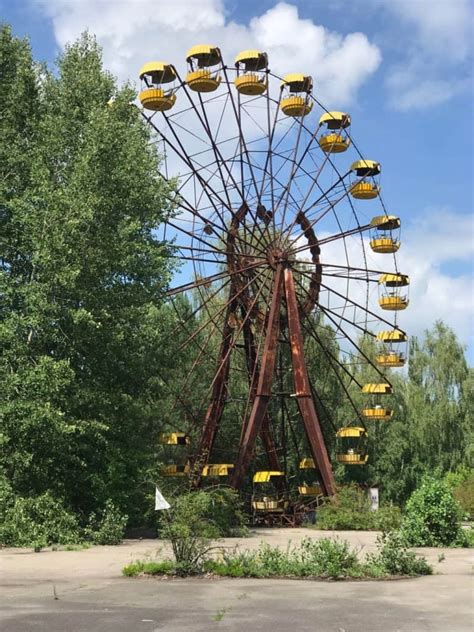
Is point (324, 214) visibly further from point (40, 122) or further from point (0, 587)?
point (0, 587)

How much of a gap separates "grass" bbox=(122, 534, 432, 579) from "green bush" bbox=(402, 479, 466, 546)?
5248mm

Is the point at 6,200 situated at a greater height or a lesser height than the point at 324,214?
lesser

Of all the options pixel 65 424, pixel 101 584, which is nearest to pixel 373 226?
pixel 65 424

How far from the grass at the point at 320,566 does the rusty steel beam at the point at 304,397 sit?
44.9 ft

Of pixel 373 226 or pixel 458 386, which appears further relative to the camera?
pixel 458 386

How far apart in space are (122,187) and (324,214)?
10.5m

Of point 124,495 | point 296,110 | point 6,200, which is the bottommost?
point 124,495

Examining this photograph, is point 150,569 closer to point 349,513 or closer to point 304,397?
point 349,513

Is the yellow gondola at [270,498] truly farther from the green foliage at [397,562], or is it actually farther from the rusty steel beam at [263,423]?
the green foliage at [397,562]

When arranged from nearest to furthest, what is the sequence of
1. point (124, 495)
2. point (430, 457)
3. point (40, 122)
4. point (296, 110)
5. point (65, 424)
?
point (65, 424)
point (124, 495)
point (40, 122)
point (296, 110)
point (430, 457)

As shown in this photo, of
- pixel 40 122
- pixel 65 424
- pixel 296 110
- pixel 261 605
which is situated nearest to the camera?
pixel 261 605

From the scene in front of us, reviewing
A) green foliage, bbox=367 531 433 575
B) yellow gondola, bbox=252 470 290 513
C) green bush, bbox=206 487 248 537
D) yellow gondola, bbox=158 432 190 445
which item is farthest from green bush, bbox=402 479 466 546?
yellow gondola, bbox=158 432 190 445

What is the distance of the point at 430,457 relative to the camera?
4050 cm

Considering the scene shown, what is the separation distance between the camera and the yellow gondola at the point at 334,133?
30500 mm
